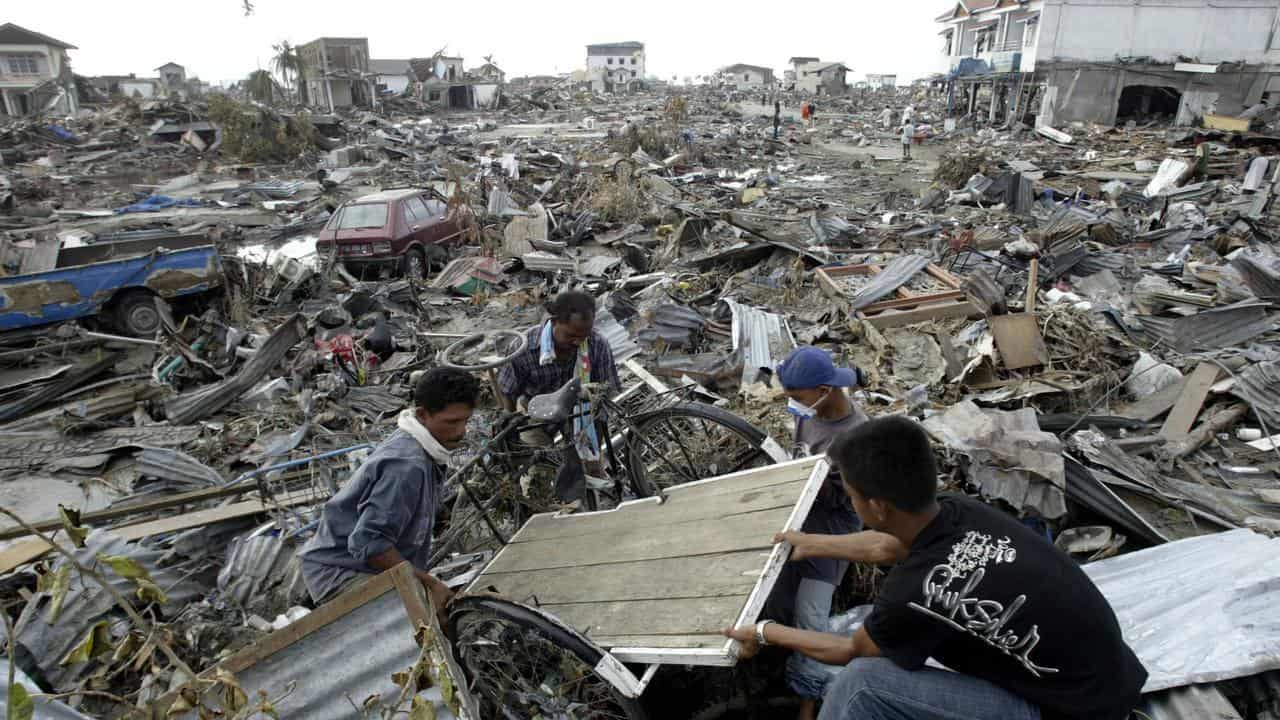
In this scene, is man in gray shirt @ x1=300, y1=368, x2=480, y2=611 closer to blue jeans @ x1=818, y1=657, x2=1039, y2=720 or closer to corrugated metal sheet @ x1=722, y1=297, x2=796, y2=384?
blue jeans @ x1=818, y1=657, x2=1039, y2=720

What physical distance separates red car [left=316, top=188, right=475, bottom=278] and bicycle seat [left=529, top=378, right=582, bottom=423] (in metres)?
8.71

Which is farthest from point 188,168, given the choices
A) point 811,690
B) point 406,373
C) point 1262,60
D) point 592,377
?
point 1262,60

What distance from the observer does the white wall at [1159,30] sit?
2770 centimetres

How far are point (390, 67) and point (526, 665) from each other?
60575 mm

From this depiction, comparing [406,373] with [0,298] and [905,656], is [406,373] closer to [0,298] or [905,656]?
[0,298]

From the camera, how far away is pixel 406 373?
312 inches

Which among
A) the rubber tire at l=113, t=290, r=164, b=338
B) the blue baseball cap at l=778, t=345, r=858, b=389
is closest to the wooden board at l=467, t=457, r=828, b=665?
the blue baseball cap at l=778, t=345, r=858, b=389

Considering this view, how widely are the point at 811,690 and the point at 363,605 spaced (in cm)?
193

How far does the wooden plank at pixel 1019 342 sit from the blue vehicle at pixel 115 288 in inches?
407

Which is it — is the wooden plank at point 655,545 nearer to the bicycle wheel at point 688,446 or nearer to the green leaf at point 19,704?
the bicycle wheel at point 688,446

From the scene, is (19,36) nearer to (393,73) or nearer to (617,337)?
(393,73)

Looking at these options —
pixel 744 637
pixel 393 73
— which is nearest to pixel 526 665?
pixel 744 637

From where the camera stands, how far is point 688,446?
4.19 meters

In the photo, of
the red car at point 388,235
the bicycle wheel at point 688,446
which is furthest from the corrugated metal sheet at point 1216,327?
the red car at point 388,235
